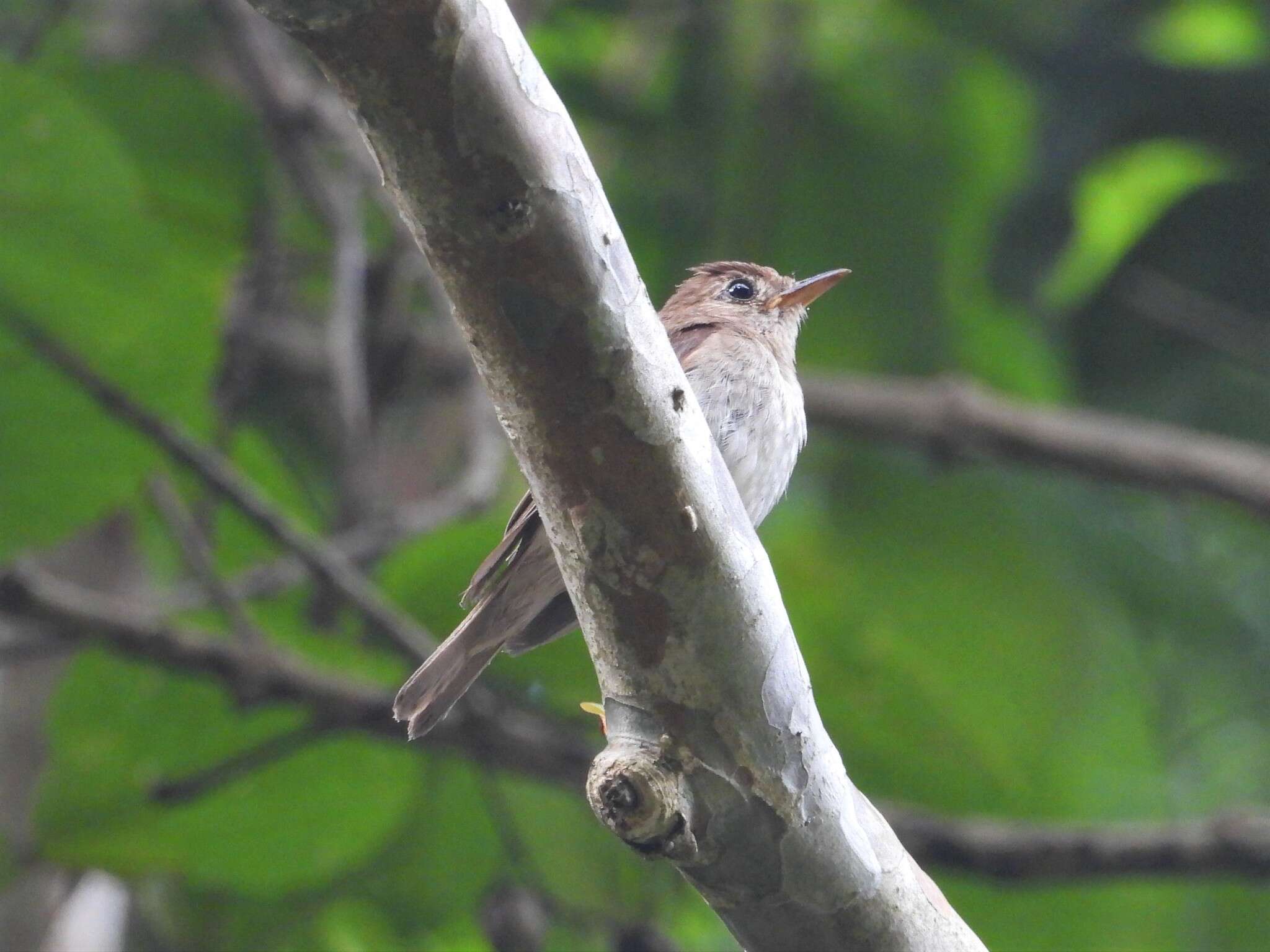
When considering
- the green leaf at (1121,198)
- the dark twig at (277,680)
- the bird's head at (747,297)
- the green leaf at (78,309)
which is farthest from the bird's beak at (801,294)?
the green leaf at (1121,198)

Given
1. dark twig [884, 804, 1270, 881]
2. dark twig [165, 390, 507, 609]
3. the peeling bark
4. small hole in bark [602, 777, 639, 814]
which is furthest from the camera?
dark twig [165, 390, 507, 609]

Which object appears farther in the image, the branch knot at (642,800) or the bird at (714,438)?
the bird at (714,438)

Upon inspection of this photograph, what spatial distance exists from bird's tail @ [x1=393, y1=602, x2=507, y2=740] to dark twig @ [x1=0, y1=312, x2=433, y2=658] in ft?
3.15

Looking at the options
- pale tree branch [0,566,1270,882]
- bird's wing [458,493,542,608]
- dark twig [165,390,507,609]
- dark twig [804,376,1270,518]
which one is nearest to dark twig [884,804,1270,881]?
pale tree branch [0,566,1270,882]

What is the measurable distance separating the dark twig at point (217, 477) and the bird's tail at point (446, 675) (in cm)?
96

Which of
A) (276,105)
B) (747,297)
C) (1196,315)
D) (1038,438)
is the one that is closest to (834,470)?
(1038,438)

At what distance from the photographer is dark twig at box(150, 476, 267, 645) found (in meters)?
4.17

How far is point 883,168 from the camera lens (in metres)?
6.30

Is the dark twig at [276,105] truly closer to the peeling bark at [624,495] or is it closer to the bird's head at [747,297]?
the bird's head at [747,297]

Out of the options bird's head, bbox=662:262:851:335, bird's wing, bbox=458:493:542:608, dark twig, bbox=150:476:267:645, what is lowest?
dark twig, bbox=150:476:267:645

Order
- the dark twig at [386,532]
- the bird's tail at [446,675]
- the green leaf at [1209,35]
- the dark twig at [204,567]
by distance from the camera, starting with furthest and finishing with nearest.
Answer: the green leaf at [1209,35]
the dark twig at [386,532]
the dark twig at [204,567]
the bird's tail at [446,675]

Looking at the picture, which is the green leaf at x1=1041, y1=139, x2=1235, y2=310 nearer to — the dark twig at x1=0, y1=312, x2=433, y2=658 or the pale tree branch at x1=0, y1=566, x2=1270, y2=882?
the pale tree branch at x1=0, y1=566, x2=1270, y2=882

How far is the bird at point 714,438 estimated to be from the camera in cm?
303

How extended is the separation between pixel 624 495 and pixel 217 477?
7.58 feet
